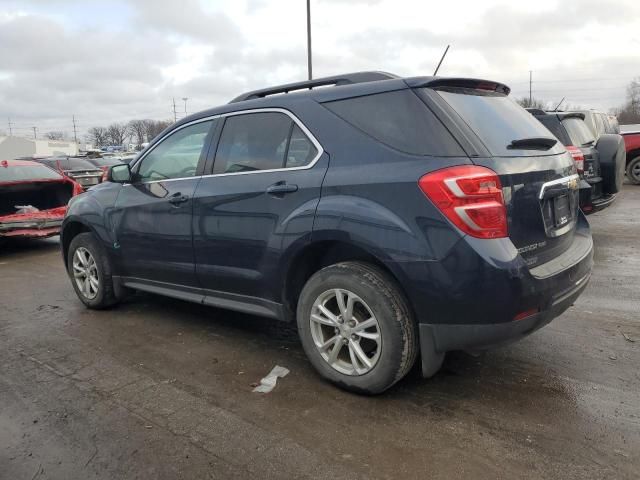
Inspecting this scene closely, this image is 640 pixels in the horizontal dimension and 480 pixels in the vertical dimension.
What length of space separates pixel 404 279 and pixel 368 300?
0.85 ft

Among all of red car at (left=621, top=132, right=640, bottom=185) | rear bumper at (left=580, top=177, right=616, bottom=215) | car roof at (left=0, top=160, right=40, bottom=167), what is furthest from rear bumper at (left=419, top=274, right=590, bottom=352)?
red car at (left=621, top=132, right=640, bottom=185)

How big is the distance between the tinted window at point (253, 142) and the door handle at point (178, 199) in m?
0.34

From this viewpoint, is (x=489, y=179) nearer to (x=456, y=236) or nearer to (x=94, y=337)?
(x=456, y=236)

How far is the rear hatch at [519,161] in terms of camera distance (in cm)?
277

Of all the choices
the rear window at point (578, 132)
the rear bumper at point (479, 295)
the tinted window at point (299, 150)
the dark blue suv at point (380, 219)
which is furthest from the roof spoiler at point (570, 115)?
the tinted window at point (299, 150)

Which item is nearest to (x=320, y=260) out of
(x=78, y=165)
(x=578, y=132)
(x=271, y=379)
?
(x=271, y=379)

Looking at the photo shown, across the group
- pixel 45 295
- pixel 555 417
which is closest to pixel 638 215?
pixel 555 417

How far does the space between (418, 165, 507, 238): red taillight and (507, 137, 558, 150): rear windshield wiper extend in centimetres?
44

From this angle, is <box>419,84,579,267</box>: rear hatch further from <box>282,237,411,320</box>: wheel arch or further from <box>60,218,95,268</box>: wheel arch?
<box>60,218,95,268</box>: wheel arch

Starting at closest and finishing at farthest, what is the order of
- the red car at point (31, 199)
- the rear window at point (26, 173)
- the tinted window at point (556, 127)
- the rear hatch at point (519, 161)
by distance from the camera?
1. the rear hatch at point (519, 161)
2. the tinted window at point (556, 127)
3. the red car at point (31, 199)
4. the rear window at point (26, 173)

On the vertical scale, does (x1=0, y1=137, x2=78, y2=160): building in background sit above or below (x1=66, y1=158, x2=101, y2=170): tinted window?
above

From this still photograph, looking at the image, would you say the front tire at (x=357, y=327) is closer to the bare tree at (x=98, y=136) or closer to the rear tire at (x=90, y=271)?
the rear tire at (x=90, y=271)

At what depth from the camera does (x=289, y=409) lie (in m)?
3.00

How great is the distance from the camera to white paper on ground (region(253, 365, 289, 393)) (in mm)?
3266
